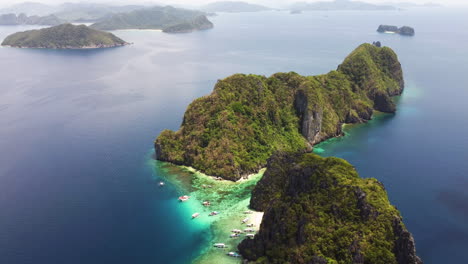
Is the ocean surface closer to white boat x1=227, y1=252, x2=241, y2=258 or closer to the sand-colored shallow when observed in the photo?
the sand-colored shallow

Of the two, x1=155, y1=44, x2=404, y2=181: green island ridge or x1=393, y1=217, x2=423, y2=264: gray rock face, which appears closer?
x1=393, y1=217, x2=423, y2=264: gray rock face

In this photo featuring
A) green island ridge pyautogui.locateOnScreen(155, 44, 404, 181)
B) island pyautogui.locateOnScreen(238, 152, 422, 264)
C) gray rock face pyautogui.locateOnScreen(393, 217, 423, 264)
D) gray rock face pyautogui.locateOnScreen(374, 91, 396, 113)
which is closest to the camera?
gray rock face pyautogui.locateOnScreen(393, 217, 423, 264)

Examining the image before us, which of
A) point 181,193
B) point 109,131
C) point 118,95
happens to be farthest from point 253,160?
point 118,95

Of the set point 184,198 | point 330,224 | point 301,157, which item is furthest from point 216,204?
point 330,224

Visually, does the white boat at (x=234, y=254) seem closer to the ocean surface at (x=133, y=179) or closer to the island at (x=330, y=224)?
the island at (x=330, y=224)

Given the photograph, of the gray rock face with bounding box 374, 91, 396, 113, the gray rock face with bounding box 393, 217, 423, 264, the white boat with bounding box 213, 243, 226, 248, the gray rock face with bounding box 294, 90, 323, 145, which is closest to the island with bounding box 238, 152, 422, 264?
the gray rock face with bounding box 393, 217, 423, 264

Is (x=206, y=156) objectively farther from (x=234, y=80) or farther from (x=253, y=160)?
(x=234, y=80)

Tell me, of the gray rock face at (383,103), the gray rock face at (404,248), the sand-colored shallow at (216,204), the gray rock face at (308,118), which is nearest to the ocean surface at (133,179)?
the sand-colored shallow at (216,204)
